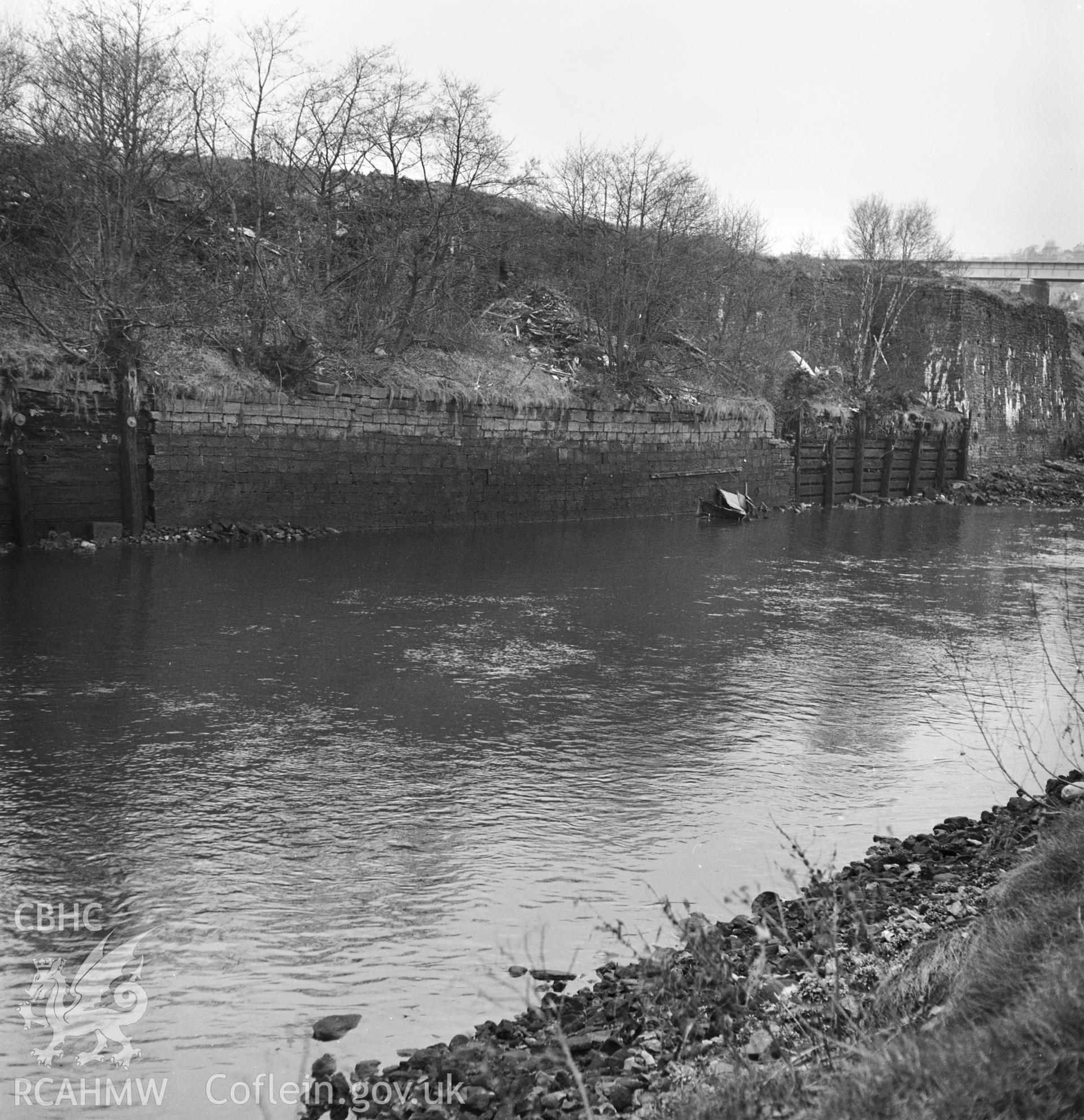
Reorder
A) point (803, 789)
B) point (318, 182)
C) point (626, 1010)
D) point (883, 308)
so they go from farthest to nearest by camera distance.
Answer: point (883, 308) → point (318, 182) → point (803, 789) → point (626, 1010)

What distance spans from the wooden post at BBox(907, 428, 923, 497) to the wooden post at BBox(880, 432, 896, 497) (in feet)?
2.71

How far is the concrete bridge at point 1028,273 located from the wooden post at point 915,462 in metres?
19.6

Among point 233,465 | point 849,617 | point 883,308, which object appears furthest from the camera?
point 883,308

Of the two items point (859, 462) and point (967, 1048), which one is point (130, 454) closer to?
point (967, 1048)

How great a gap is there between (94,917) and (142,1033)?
1.07m

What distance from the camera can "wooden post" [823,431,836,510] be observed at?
31094mm

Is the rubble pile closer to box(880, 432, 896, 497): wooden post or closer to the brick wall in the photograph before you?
box(880, 432, 896, 497): wooden post

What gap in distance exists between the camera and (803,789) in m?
7.06

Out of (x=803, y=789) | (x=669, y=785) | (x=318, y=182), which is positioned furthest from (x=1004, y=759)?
(x=318, y=182)

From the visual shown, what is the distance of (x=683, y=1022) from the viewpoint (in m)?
3.70

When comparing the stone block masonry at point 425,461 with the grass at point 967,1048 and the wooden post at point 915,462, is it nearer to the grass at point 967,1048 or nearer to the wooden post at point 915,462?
the wooden post at point 915,462

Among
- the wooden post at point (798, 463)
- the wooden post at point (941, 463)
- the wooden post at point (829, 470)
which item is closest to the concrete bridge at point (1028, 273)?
the wooden post at point (941, 463)

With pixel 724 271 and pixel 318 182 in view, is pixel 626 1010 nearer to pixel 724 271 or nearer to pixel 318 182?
pixel 318 182

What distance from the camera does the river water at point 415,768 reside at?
A: 4574mm
